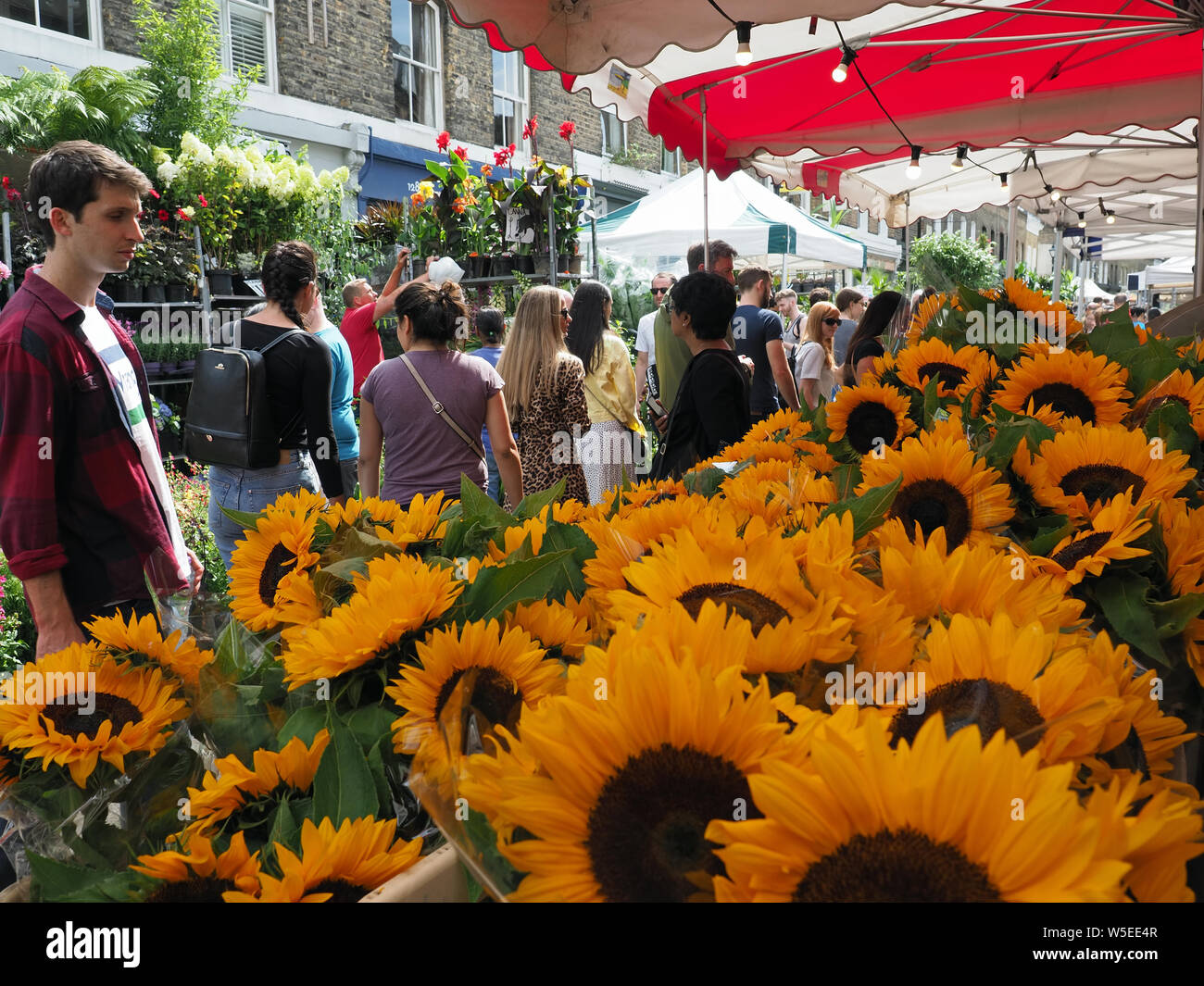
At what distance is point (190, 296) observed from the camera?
7.61 metres

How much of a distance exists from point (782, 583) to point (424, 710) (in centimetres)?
29

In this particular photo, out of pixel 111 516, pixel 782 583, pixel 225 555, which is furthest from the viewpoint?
pixel 225 555

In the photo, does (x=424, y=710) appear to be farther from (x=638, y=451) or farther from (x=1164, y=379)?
(x=638, y=451)

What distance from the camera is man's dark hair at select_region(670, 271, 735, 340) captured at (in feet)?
12.4

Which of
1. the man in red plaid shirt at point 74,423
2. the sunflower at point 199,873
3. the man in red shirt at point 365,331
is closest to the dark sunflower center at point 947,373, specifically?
the sunflower at point 199,873

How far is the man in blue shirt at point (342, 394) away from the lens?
435 cm

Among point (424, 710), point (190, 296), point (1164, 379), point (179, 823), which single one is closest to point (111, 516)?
point (179, 823)

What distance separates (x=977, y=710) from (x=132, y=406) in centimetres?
246

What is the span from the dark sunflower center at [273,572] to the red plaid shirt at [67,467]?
53.3 inches

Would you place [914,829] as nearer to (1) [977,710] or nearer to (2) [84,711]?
(1) [977,710]

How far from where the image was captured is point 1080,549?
983mm

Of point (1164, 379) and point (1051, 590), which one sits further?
point (1164, 379)

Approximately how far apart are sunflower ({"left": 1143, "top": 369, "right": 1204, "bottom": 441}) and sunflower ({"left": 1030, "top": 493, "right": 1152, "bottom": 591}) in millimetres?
552
